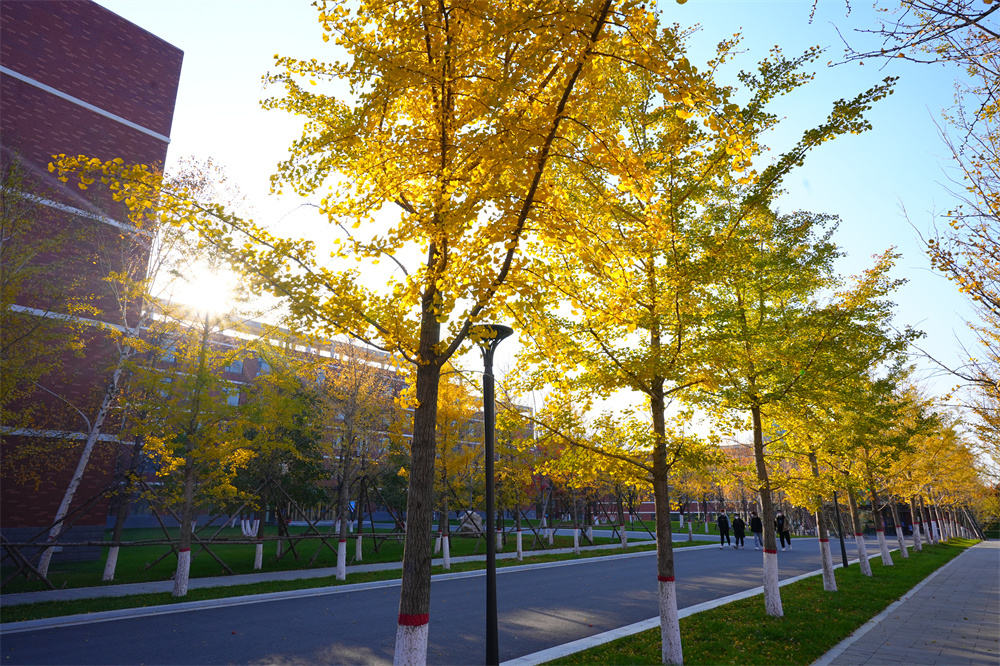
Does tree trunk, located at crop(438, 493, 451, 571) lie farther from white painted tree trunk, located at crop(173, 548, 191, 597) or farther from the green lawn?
white painted tree trunk, located at crop(173, 548, 191, 597)

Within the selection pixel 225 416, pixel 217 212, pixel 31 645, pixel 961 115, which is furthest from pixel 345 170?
pixel 225 416

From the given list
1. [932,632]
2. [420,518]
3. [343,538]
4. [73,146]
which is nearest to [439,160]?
[420,518]

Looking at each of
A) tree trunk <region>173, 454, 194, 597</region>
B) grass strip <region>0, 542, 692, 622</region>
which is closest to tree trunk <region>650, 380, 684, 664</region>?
grass strip <region>0, 542, 692, 622</region>

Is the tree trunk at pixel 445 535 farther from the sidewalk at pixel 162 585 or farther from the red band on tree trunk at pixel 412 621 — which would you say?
the red band on tree trunk at pixel 412 621

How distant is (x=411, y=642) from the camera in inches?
198

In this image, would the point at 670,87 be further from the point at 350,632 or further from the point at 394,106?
the point at 350,632

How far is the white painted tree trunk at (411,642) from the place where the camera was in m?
4.98

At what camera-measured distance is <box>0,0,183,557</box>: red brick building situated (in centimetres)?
1883

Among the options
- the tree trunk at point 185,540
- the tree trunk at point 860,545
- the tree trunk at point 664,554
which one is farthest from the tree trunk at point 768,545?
the tree trunk at point 185,540

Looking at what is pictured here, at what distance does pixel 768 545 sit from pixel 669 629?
4.36 metres

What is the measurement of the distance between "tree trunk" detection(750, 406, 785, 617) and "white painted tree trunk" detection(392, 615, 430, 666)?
8.32m

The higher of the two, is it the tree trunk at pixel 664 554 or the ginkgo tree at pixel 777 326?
the ginkgo tree at pixel 777 326

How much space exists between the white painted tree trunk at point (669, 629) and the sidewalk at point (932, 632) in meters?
2.16

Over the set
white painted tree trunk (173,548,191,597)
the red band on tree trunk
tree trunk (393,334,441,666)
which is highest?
tree trunk (393,334,441,666)
